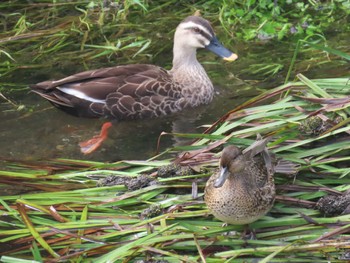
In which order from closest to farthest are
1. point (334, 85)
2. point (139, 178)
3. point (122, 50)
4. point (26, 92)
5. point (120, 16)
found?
point (139, 178), point (334, 85), point (26, 92), point (122, 50), point (120, 16)

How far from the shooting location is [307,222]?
4695mm

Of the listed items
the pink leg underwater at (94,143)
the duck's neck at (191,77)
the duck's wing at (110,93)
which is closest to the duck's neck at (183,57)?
the duck's neck at (191,77)

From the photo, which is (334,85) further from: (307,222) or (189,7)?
(189,7)

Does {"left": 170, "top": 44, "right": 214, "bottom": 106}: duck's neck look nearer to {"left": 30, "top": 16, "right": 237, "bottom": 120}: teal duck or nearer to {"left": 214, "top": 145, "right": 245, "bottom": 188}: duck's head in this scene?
{"left": 30, "top": 16, "right": 237, "bottom": 120}: teal duck

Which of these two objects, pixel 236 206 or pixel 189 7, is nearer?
pixel 236 206

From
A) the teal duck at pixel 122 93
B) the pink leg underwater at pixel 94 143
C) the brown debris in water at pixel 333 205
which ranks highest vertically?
the brown debris in water at pixel 333 205

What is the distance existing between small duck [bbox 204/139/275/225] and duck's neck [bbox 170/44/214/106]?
2.89 m

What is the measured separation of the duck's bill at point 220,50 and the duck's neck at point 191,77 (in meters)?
0.18

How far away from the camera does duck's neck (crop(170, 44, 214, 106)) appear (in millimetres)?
7578

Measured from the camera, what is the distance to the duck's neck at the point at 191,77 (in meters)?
7.58

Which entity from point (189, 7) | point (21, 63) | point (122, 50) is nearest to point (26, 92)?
point (21, 63)

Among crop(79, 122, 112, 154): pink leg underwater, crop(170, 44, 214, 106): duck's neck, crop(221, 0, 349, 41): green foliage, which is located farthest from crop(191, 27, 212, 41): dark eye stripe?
crop(79, 122, 112, 154): pink leg underwater

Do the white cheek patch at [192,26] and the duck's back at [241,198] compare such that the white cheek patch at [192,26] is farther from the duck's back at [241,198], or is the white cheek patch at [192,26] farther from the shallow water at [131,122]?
the duck's back at [241,198]

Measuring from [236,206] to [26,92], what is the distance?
143 inches
